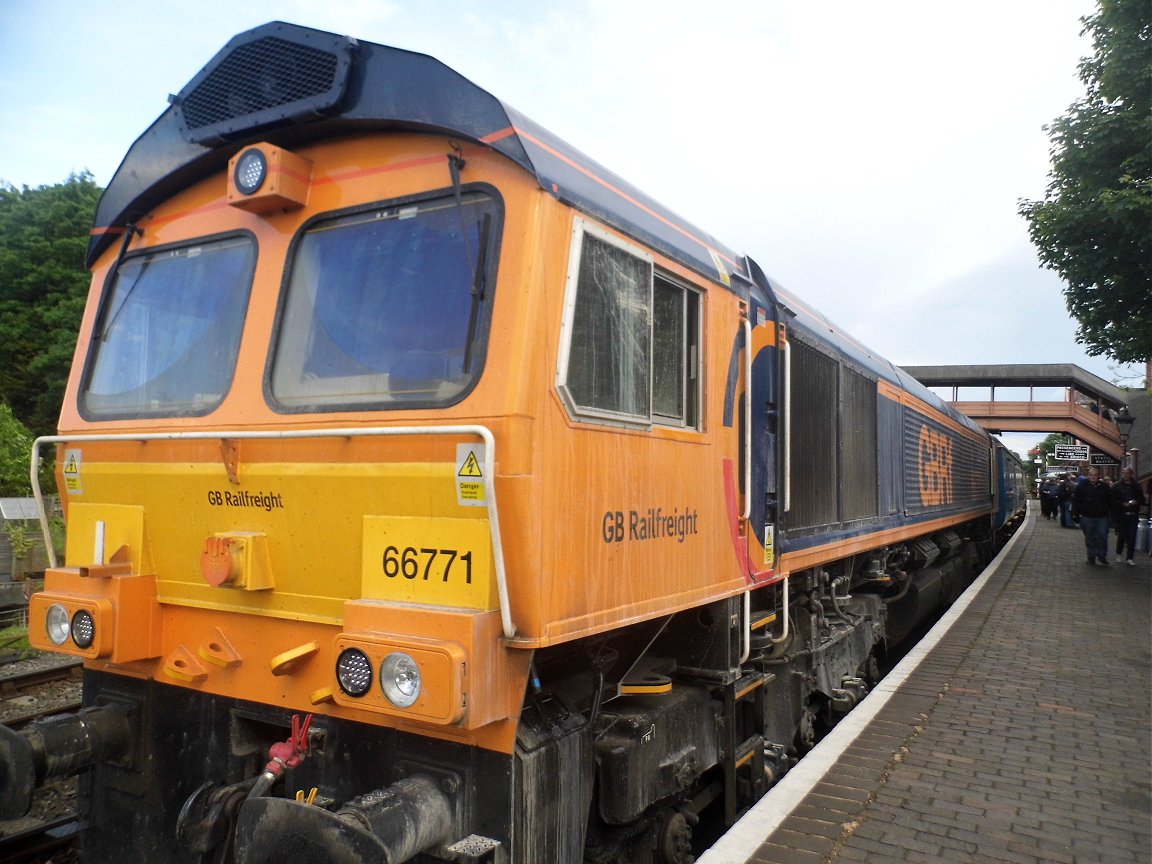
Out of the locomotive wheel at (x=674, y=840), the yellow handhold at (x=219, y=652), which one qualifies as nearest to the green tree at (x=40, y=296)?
the yellow handhold at (x=219, y=652)

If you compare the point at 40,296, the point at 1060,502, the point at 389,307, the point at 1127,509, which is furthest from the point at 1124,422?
the point at 40,296

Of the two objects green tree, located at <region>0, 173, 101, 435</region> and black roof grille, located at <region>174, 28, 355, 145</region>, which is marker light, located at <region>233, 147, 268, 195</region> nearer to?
black roof grille, located at <region>174, 28, 355, 145</region>

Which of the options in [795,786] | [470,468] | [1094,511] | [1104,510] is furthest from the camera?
[1094,511]

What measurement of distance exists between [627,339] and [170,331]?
210 centimetres

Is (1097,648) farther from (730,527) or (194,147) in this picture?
(194,147)

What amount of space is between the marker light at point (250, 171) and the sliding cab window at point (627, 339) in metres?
1.33

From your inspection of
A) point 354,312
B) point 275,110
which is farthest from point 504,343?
point 275,110

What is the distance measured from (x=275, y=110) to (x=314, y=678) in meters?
2.19

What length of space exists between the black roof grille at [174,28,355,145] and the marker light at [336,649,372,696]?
2008 mm

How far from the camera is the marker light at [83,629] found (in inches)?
133

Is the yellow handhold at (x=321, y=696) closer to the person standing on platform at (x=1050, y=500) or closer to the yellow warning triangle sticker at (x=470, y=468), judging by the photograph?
the yellow warning triangle sticker at (x=470, y=468)

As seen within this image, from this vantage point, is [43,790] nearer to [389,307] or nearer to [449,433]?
[389,307]

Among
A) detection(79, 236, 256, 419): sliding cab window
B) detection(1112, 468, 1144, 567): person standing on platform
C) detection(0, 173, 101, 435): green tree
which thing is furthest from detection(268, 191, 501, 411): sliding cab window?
detection(0, 173, 101, 435): green tree

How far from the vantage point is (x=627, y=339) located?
11.0 ft
